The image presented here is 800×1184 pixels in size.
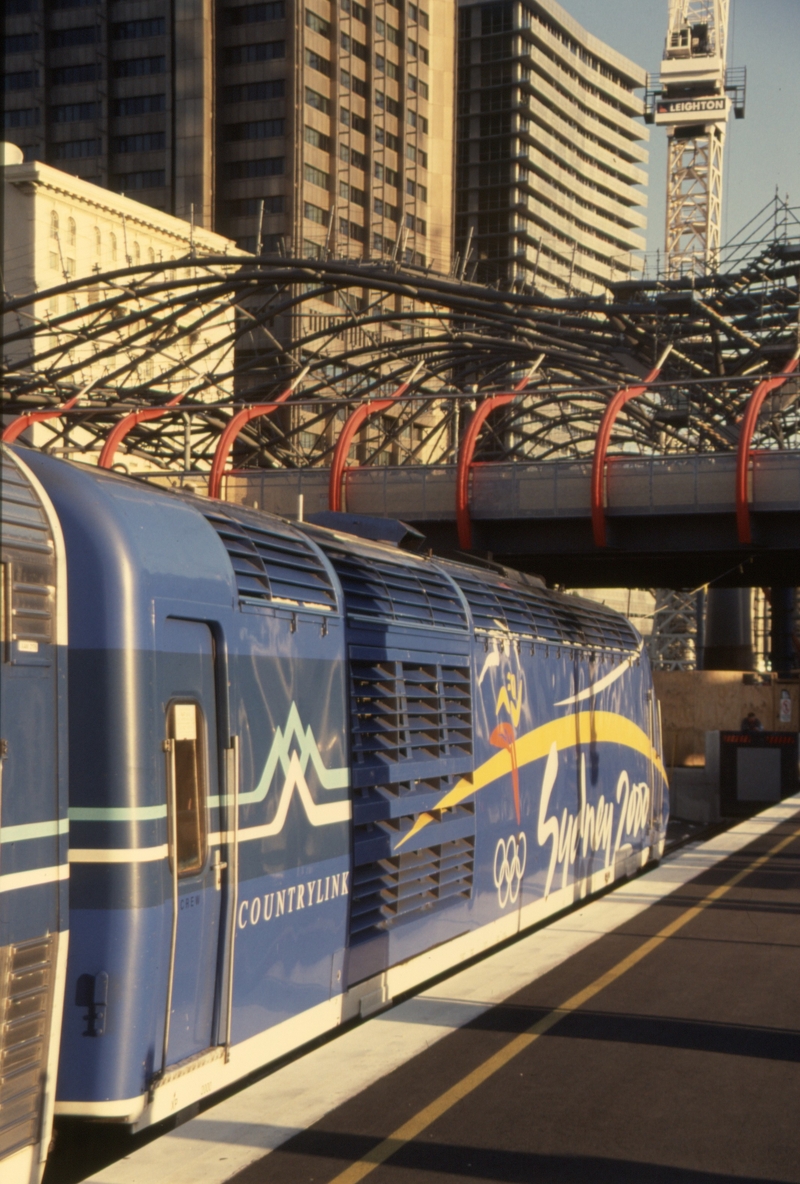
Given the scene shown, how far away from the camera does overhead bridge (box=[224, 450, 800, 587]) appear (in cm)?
3891

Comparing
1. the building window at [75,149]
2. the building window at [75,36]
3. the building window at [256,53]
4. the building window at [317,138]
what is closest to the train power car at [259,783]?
the building window at [317,138]

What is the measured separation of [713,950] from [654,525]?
28243 millimetres

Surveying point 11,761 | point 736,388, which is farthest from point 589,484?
point 11,761

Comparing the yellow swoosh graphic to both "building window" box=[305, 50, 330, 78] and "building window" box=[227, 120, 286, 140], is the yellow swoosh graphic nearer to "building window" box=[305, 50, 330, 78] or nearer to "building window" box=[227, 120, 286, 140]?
"building window" box=[227, 120, 286, 140]

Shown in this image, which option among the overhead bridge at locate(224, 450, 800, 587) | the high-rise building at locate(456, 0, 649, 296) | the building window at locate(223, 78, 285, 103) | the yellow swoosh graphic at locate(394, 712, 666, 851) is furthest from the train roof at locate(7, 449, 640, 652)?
the high-rise building at locate(456, 0, 649, 296)

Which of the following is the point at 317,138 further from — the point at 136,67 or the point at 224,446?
the point at 224,446

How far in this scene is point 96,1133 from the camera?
804 centimetres

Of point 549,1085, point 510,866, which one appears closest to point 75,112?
point 510,866

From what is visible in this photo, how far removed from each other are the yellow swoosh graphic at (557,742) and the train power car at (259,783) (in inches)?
2.0

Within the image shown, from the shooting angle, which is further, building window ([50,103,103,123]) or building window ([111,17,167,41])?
building window ([50,103,103,123])

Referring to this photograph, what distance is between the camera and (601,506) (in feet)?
130

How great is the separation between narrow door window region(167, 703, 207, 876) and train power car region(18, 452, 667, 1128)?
15 mm

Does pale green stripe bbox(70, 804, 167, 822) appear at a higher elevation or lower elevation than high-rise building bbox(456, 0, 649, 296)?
lower

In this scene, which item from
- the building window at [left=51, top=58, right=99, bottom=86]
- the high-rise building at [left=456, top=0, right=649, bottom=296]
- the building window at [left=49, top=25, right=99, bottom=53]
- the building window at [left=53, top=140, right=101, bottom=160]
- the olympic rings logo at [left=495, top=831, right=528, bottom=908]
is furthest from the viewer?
the high-rise building at [left=456, top=0, right=649, bottom=296]
